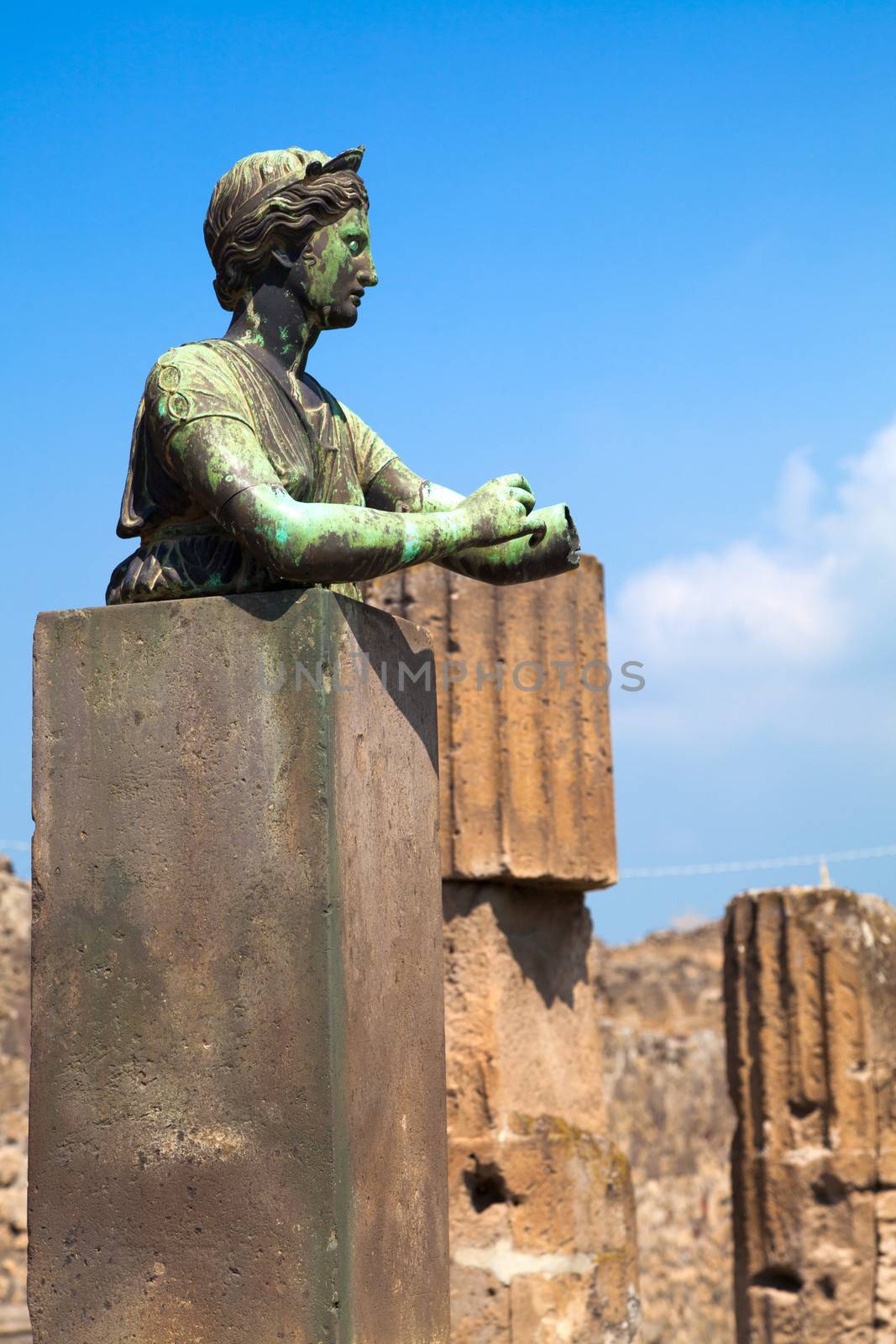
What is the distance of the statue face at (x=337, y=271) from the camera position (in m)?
3.44

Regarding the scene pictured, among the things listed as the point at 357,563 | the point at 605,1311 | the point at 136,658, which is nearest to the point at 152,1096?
the point at 136,658

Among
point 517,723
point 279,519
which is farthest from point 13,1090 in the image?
point 279,519

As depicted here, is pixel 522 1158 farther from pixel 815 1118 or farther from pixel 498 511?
pixel 498 511

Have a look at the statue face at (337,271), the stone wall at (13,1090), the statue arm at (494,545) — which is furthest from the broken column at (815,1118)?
the statue face at (337,271)

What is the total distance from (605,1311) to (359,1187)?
3414 mm

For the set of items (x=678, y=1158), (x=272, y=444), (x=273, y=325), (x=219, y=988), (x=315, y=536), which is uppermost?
(x=273, y=325)

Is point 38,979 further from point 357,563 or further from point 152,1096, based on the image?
point 357,563

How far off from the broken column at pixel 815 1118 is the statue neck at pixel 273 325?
5635 millimetres

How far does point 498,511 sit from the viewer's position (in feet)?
11.3

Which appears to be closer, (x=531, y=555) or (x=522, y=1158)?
(x=531, y=555)

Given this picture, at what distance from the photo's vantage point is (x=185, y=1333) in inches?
122

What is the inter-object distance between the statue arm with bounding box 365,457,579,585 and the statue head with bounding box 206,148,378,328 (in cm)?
40

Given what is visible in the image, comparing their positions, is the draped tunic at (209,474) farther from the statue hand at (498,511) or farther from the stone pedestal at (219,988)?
the statue hand at (498,511)

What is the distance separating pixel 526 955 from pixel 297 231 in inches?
137
